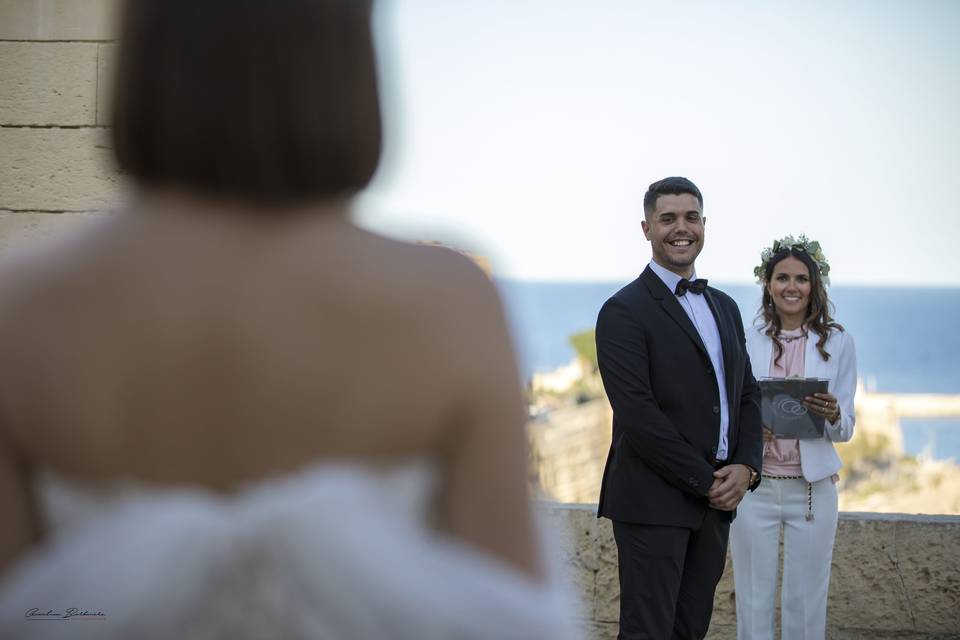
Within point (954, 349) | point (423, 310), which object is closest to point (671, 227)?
point (423, 310)

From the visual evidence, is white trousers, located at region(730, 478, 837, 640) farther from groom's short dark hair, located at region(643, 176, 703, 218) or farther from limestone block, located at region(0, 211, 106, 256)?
limestone block, located at region(0, 211, 106, 256)

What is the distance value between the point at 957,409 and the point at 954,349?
2814cm

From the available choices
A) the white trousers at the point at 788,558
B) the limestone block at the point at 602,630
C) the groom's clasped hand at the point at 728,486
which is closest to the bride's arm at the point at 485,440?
the groom's clasped hand at the point at 728,486

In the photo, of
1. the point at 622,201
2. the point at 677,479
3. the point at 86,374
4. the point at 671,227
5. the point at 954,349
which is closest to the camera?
the point at 86,374

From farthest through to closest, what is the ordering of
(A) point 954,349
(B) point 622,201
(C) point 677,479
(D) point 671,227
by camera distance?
(A) point 954,349, (B) point 622,201, (D) point 671,227, (C) point 677,479

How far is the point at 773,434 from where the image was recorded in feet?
14.1

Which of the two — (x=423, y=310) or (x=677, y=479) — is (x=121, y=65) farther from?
(x=677, y=479)

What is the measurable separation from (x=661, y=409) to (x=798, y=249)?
1.36m

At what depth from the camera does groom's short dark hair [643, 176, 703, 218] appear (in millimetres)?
4113

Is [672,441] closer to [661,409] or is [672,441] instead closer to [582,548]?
[661,409]

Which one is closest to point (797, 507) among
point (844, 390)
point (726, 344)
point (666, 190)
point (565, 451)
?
point (844, 390)

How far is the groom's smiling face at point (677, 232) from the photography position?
4.02 meters

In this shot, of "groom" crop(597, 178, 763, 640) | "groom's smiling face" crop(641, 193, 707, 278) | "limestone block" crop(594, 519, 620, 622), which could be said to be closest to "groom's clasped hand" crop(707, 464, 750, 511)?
"groom" crop(597, 178, 763, 640)

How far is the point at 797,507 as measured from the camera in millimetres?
4277
